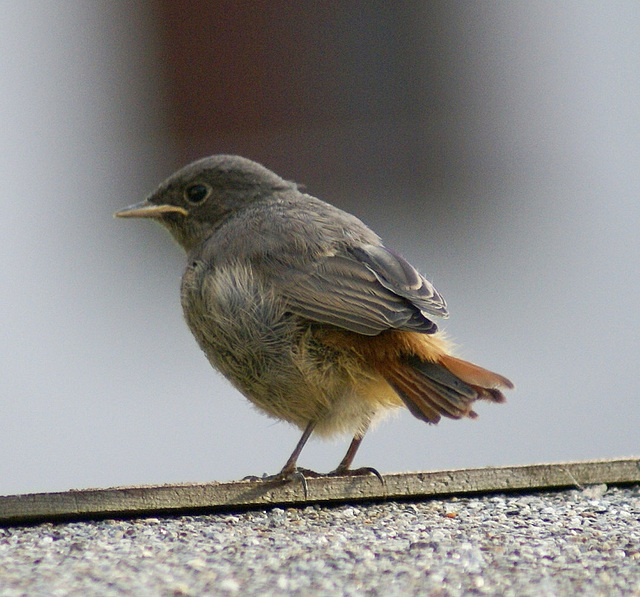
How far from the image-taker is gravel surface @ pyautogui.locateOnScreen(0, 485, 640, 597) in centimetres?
309

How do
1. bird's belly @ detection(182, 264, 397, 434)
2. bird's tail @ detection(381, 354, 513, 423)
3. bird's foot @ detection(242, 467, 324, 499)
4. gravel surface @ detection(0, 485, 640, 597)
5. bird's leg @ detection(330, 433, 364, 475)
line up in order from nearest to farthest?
gravel surface @ detection(0, 485, 640, 597)
bird's foot @ detection(242, 467, 324, 499)
bird's tail @ detection(381, 354, 513, 423)
bird's belly @ detection(182, 264, 397, 434)
bird's leg @ detection(330, 433, 364, 475)

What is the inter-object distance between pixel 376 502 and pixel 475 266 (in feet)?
25.4

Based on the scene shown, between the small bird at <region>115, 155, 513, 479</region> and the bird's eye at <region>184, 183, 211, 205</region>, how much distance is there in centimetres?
40

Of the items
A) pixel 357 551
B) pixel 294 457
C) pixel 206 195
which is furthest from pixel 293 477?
pixel 206 195

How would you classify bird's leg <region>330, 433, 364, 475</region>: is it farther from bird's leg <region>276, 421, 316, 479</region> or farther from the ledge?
the ledge

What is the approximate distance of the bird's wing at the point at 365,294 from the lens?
14.6 feet

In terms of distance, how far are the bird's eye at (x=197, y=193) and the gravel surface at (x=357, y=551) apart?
6.22ft

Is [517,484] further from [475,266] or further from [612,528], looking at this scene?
[475,266]

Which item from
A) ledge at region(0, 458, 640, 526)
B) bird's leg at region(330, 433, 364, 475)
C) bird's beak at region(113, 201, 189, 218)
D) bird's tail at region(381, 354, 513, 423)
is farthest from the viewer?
bird's beak at region(113, 201, 189, 218)

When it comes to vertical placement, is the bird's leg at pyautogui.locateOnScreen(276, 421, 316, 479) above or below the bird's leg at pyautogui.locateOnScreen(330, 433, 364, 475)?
above

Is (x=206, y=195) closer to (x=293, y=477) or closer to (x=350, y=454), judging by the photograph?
(x=350, y=454)

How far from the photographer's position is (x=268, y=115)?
39.2 feet

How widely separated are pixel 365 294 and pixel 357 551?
4.20ft

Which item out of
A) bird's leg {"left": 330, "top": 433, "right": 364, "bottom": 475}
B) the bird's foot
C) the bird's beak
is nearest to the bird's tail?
the bird's foot
